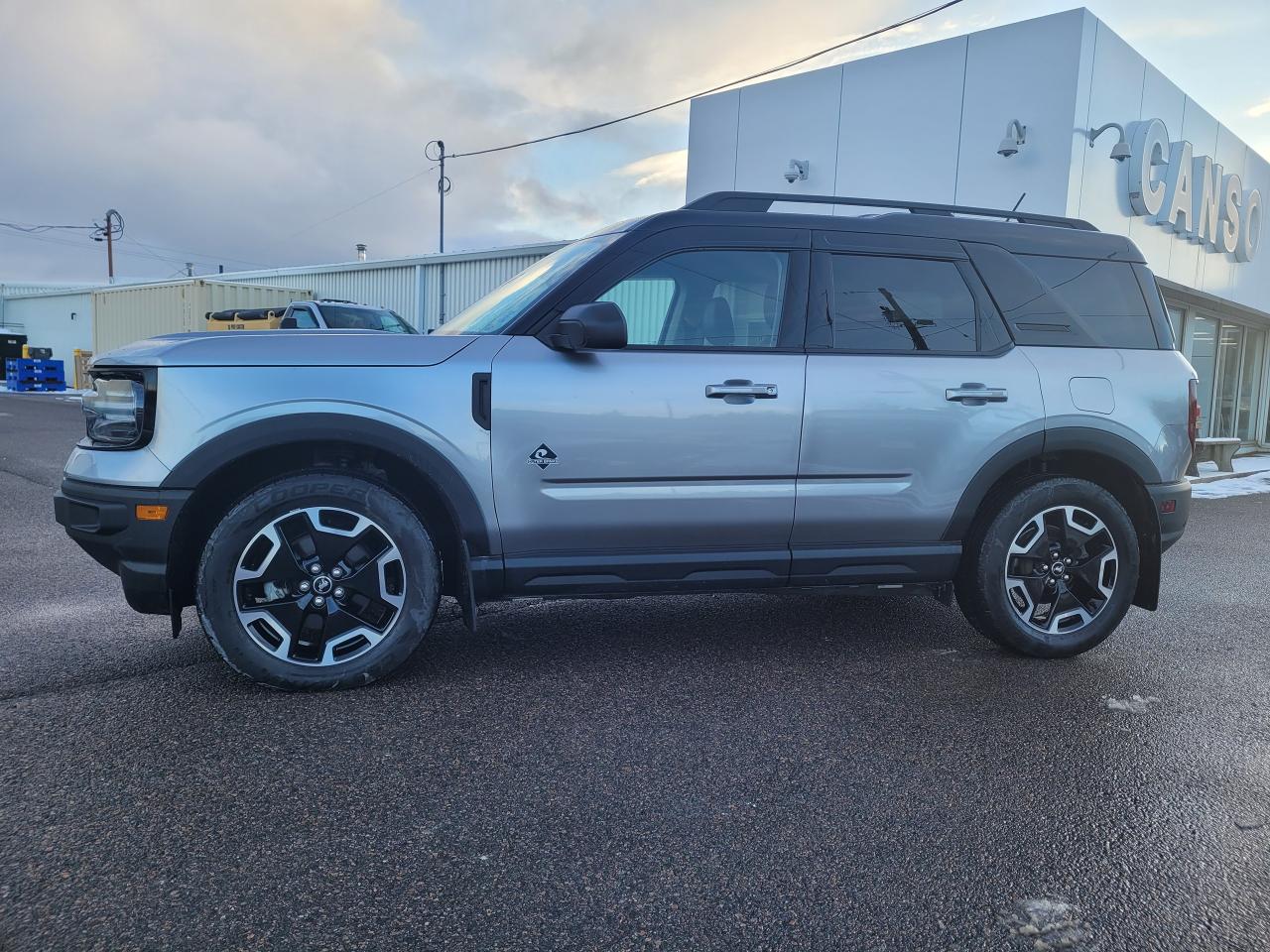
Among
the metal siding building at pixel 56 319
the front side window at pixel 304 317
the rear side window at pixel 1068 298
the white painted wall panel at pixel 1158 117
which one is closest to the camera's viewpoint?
the rear side window at pixel 1068 298

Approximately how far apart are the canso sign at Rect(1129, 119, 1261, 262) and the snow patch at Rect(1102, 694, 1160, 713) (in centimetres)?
1131

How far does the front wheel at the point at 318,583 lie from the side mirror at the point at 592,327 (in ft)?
2.92

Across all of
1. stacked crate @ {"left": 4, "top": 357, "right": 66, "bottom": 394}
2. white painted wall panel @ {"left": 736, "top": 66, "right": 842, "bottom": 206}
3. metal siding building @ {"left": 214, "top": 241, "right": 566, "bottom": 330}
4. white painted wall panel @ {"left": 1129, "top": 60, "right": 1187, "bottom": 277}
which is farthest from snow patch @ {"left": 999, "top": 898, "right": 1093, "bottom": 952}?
stacked crate @ {"left": 4, "top": 357, "right": 66, "bottom": 394}

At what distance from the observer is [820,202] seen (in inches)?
159

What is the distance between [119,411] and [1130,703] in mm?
4024

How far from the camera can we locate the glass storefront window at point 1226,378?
1961cm

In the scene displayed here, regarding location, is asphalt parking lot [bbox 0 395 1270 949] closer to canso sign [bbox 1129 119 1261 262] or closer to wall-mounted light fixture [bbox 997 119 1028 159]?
wall-mounted light fixture [bbox 997 119 1028 159]

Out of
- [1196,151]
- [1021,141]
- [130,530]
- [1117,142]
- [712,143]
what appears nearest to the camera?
[130,530]

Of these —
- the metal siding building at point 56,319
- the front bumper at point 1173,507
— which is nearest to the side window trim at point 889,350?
the front bumper at point 1173,507

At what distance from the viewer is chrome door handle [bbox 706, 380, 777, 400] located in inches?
140

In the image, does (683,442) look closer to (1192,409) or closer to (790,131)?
(1192,409)

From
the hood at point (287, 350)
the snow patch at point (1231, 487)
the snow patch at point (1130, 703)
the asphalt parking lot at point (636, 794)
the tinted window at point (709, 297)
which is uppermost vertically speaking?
the tinted window at point (709, 297)

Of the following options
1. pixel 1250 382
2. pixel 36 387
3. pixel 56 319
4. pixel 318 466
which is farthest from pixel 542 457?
pixel 56 319

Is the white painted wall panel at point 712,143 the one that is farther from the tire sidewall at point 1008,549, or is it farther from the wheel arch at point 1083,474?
the tire sidewall at point 1008,549
